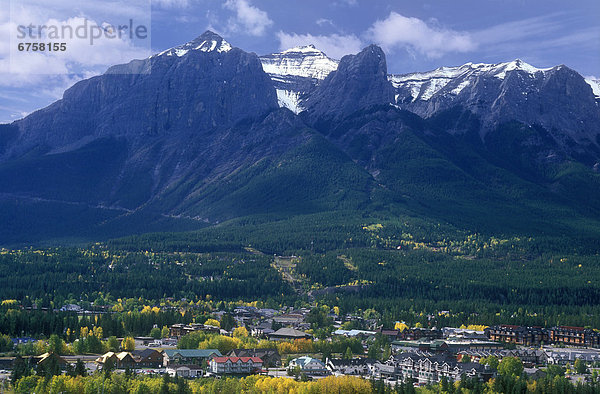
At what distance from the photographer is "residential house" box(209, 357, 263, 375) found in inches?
5645

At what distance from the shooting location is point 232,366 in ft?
473

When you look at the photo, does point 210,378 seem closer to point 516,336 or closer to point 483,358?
point 483,358

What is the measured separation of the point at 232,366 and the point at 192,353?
1181 centimetres

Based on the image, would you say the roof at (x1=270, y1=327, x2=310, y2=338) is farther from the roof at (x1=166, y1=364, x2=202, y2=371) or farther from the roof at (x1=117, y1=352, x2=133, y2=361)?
the roof at (x1=117, y1=352, x2=133, y2=361)

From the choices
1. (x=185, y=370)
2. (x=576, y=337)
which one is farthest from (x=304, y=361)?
(x=576, y=337)

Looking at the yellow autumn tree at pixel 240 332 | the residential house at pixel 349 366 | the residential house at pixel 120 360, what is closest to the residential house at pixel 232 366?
the residential house at pixel 349 366

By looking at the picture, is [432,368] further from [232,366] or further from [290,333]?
[290,333]

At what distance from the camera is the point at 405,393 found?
121m

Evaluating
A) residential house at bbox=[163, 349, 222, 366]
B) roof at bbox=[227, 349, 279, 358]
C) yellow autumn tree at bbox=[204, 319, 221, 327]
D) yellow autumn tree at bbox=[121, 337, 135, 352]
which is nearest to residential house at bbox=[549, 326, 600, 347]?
roof at bbox=[227, 349, 279, 358]

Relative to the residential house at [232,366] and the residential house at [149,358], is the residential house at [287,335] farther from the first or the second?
the residential house at [149,358]

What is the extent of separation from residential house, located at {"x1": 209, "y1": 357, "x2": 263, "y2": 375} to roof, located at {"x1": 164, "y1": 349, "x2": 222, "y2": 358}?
566cm

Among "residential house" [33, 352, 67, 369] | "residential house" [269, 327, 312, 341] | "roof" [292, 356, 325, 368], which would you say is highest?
"residential house" [33, 352, 67, 369]

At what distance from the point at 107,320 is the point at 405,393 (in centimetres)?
7721

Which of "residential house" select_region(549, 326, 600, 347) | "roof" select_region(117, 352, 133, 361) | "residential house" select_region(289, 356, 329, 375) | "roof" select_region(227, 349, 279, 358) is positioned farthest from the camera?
"residential house" select_region(549, 326, 600, 347)
